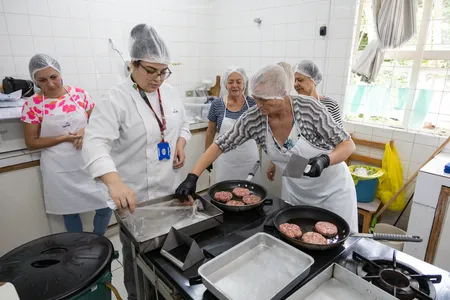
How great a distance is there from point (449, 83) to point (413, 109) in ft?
0.97

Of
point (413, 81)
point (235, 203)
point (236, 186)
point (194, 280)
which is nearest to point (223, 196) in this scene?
point (235, 203)

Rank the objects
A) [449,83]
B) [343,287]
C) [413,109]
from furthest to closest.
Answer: [413,109] → [449,83] → [343,287]

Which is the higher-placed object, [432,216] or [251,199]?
[251,199]

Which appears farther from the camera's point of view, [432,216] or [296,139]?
[432,216]

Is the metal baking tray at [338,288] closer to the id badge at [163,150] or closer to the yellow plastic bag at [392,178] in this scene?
the id badge at [163,150]

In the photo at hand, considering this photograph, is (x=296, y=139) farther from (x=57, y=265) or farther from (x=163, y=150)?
(x=57, y=265)

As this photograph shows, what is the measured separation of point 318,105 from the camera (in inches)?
56.3

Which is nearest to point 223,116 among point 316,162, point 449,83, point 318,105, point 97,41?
point 318,105

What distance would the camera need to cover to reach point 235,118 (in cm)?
226

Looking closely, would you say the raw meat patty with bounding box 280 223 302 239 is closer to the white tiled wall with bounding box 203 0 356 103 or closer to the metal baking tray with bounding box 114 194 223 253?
the metal baking tray with bounding box 114 194 223 253

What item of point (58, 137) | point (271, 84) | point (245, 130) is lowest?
point (58, 137)

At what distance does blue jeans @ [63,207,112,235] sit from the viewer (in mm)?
2203

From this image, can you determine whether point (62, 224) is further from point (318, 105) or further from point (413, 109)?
point (413, 109)

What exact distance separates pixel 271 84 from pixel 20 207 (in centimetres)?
196
